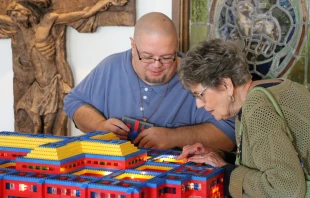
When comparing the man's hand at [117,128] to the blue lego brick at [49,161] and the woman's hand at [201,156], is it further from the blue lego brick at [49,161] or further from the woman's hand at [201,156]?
the blue lego brick at [49,161]

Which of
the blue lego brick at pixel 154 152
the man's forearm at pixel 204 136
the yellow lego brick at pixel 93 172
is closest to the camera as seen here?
the yellow lego brick at pixel 93 172

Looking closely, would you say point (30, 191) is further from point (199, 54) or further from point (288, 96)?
point (288, 96)

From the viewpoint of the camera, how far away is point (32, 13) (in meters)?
4.73

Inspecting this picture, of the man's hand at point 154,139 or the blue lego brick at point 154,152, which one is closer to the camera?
the blue lego brick at point 154,152

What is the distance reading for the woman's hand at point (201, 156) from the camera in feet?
8.81

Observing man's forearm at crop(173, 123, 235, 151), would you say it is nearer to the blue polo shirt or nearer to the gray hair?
the blue polo shirt

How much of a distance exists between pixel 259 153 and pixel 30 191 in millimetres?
859

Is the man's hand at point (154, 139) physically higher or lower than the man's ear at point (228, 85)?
lower

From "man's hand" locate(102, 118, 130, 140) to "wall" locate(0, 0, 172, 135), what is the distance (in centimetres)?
121

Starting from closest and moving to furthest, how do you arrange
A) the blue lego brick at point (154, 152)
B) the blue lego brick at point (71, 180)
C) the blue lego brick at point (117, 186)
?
the blue lego brick at point (117, 186) < the blue lego brick at point (71, 180) < the blue lego brick at point (154, 152)

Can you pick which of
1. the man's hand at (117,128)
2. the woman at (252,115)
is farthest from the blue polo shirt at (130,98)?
the woman at (252,115)

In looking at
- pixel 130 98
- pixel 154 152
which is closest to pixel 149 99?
pixel 130 98

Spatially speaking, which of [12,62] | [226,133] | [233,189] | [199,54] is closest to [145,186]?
[233,189]

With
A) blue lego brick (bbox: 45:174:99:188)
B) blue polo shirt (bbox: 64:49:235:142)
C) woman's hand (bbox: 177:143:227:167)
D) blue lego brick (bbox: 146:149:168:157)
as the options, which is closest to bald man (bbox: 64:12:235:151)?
blue polo shirt (bbox: 64:49:235:142)
